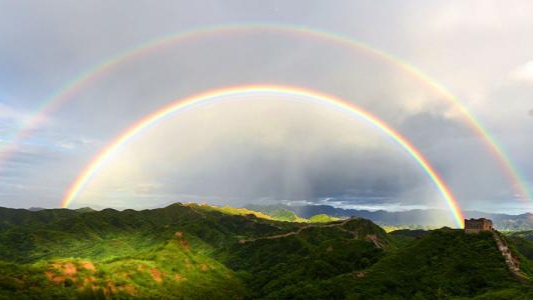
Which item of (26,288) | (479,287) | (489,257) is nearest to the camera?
(26,288)

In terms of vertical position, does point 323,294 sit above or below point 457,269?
below

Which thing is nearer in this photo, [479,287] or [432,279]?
[479,287]

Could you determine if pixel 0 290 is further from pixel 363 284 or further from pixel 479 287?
pixel 479 287

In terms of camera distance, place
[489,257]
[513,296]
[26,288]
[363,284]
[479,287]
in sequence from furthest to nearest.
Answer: [363,284] < [489,257] < [479,287] < [26,288] < [513,296]

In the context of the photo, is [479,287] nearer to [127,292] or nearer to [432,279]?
[432,279]

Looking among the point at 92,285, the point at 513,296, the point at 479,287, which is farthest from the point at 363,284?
the point at 92,285

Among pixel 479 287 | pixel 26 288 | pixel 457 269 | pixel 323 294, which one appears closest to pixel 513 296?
pixel 479 287

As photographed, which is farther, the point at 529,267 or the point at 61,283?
the point at 529,267

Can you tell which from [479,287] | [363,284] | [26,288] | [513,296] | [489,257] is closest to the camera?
[513,296]

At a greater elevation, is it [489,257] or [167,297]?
[489,257]
